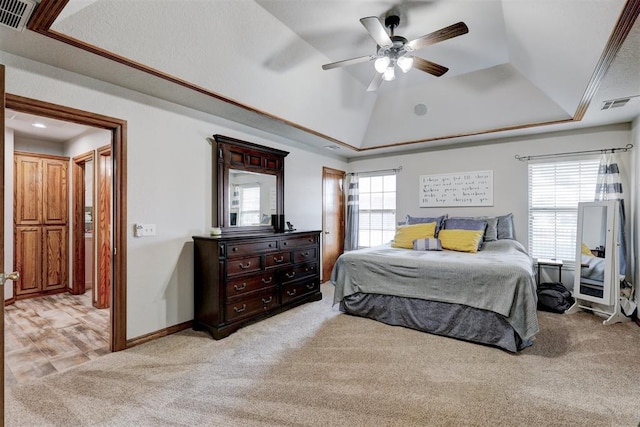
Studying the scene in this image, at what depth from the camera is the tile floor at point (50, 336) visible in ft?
8.01

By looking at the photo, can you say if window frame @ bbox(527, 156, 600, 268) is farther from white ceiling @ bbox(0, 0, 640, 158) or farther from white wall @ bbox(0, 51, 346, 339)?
white wall @ bbox(0, 51, 346, 339)

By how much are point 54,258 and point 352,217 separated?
4808 mm

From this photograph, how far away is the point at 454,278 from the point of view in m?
2.93

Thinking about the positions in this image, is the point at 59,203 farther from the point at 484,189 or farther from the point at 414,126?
the point at 484,189

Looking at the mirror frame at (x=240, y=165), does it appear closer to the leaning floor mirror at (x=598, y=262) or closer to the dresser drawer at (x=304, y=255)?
the dresser drawer at (x=304, y=255)

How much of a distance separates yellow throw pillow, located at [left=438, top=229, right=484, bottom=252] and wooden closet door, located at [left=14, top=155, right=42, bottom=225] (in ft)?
19.2

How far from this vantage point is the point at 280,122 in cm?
363

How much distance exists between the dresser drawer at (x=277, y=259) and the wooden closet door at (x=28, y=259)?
3713 mm

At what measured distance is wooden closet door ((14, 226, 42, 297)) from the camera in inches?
171

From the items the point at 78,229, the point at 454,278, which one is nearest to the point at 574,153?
the point at 454,278

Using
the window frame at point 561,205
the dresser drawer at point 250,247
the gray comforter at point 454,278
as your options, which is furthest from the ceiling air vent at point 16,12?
the window frame at point 561,205

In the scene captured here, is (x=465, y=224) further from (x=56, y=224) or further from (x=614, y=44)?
(x=56, y=224)

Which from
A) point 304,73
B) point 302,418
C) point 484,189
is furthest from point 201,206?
point 484,189

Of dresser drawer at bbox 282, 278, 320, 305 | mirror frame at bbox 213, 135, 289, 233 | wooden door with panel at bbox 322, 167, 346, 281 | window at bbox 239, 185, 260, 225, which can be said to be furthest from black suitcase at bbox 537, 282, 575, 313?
window at bbox 239, 185, 260, 225
